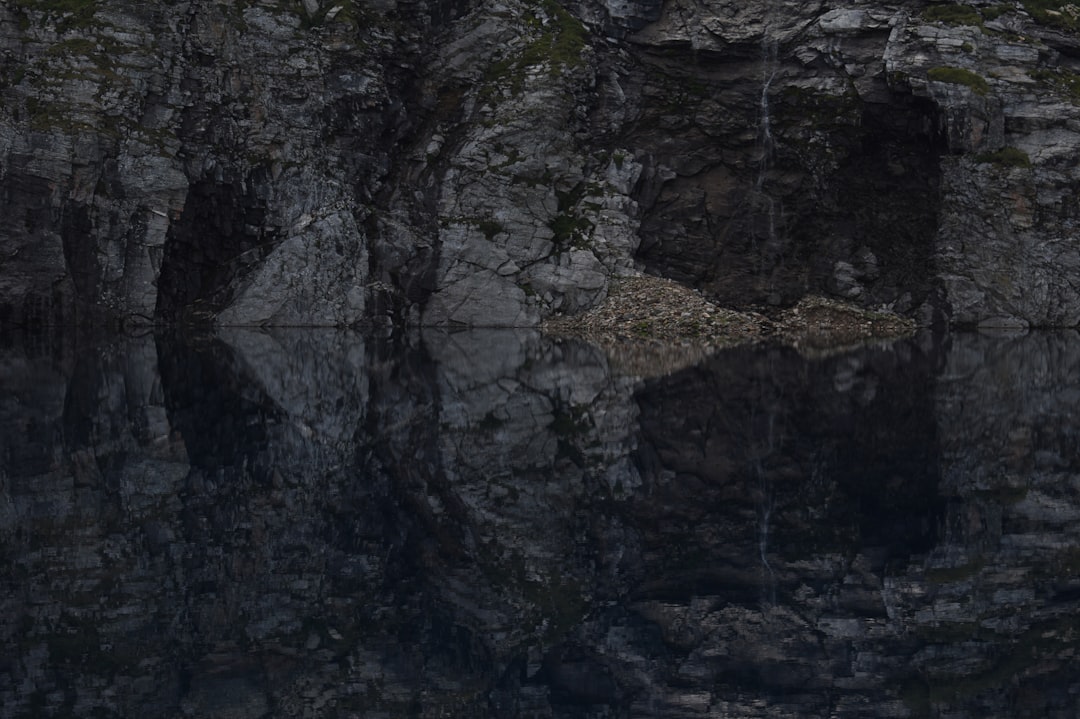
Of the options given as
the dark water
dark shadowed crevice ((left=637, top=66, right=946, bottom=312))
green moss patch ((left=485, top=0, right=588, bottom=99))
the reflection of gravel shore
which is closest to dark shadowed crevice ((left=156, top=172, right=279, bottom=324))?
green moss patch ((left=485, top=0, right=588, bottom=99))

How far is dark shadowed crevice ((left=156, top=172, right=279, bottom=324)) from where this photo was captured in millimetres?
68125

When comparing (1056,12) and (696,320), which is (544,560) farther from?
(1056,12)

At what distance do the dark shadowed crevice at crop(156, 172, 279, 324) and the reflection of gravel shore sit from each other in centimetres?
2020

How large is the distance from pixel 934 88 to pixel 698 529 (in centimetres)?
6025

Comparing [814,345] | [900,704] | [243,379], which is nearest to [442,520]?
[900,704]

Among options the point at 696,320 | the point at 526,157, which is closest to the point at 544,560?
the point at 696,320

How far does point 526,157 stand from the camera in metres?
72.0

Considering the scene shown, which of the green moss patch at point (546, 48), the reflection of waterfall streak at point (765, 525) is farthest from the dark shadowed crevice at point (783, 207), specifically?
the reflection of waterfall streak at point (765, 525)

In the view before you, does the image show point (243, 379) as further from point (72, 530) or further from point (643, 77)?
point (643, 77)

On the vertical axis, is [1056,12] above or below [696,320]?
above

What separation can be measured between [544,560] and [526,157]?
199 ft

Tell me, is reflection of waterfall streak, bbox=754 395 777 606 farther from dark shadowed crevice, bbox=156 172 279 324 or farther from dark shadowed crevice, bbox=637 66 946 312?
dark shadowed crevice, bbox=156 172 279 324

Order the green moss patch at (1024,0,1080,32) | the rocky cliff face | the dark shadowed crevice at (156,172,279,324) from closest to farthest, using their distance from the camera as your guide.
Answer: the rocky cliff face < the dark shadowed crevice at (156,172,279,324) < the green moss patch at (1024,0,1080,32)

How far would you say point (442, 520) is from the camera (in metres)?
15.3
